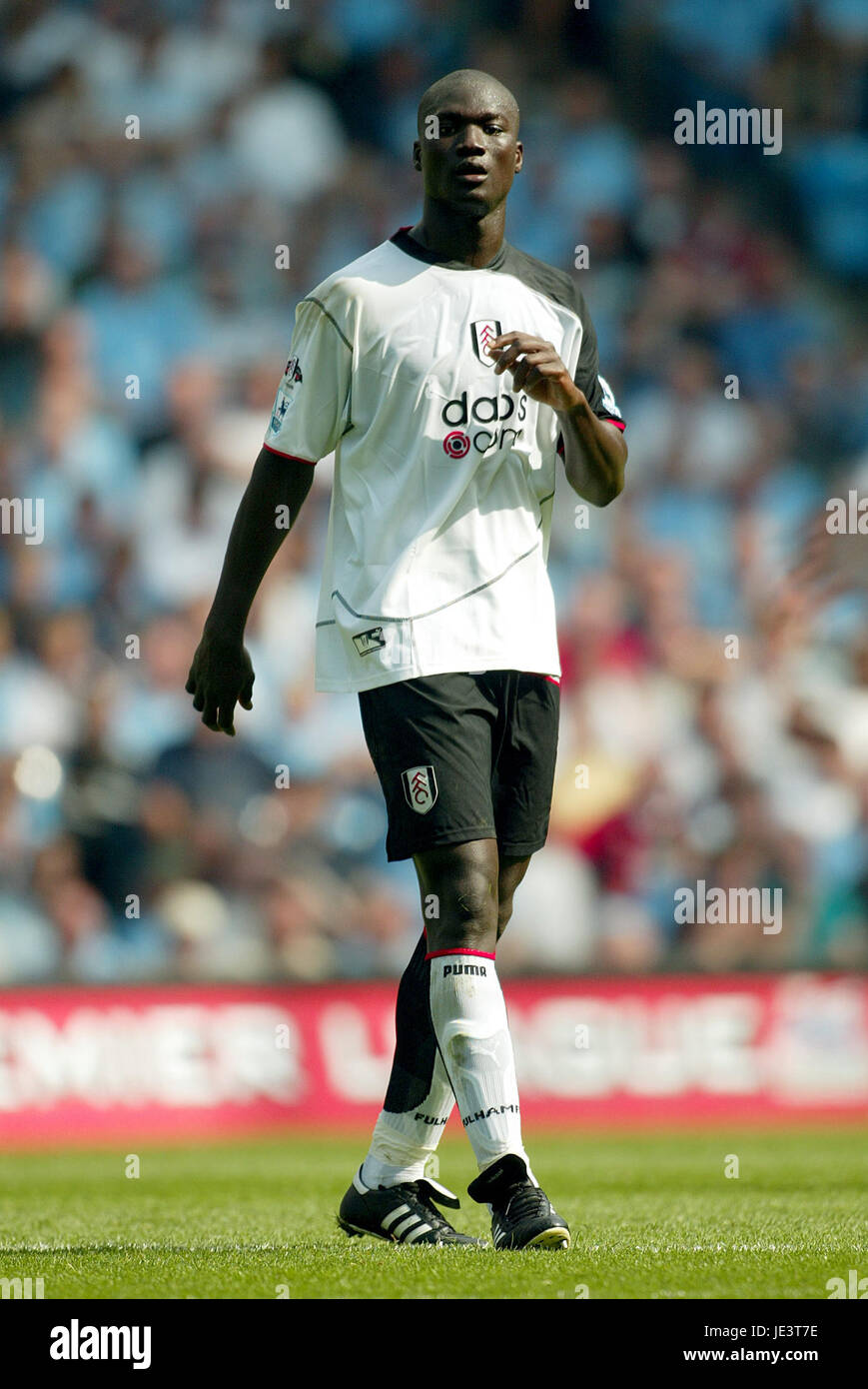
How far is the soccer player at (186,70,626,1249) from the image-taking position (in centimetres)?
375

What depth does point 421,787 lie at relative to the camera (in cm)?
375

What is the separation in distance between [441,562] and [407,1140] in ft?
4.16

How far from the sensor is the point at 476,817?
12.3 feet

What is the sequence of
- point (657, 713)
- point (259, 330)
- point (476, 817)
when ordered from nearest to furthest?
point (476, 817), point (657, 713), point (259, 330)

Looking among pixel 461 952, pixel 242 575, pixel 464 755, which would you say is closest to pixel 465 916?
pixel 461 952

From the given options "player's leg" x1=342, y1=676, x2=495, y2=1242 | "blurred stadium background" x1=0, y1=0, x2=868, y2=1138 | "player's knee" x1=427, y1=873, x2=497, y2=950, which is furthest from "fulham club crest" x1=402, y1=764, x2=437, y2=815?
"blurred stadium background" x1=0, y1=0, x2=868, y2=1138

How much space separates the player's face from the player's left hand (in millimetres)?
392

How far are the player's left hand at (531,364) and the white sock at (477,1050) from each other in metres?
1.14

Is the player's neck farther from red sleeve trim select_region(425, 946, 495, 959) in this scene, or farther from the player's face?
red sleeve trim select_region(425, 946, 495, 959)

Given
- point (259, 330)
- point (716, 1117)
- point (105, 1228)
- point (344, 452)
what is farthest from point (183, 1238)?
point (259, 330)

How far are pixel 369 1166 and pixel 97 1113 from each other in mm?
4942

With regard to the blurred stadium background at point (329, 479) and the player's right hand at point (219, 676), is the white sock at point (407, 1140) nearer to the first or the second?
the player's right hand at point (219, 676)

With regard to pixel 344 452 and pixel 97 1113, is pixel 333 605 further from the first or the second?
pixel 97 1113

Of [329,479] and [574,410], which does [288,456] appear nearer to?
[574,410]
